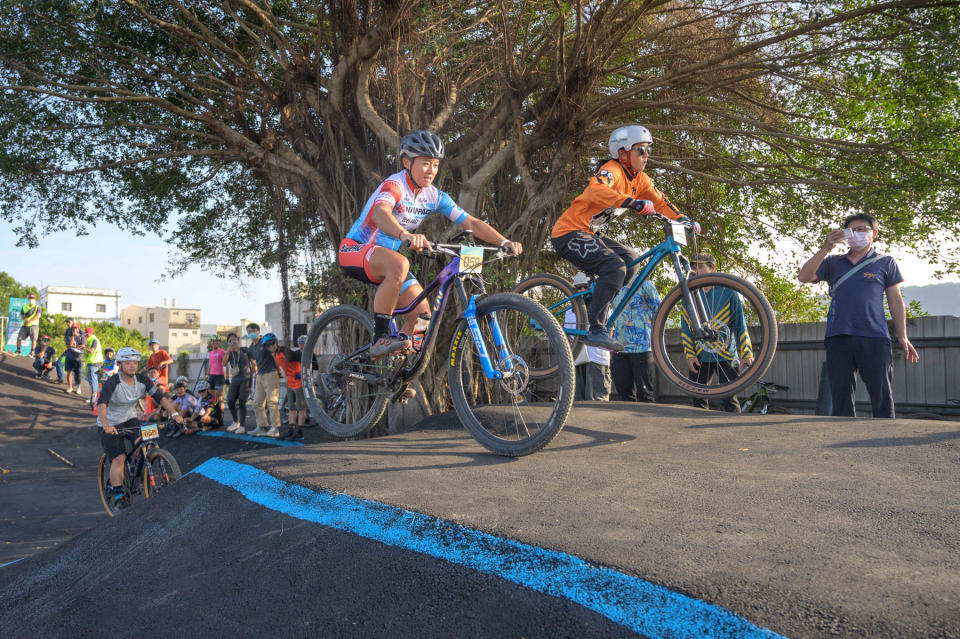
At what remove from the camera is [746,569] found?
6.57 feet

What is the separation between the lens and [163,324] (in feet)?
305

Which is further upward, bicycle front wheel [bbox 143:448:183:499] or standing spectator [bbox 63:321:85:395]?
standing spectator [bbox 63:321:85:395]

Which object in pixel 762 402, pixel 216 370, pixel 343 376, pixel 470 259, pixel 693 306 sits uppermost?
pixel 470 259

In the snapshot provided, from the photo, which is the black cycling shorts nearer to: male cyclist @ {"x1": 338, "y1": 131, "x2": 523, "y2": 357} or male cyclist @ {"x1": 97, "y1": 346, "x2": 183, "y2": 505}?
male cyclist @ {"x1": 97, "y1": 346, "x2": 183, "y2": 505}

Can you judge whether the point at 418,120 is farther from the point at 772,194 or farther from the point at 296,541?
the point at 296,541

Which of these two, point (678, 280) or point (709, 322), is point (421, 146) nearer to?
point (678, 280)

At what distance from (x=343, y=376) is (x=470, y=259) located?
1.79 meters

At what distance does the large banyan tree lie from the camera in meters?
7.71

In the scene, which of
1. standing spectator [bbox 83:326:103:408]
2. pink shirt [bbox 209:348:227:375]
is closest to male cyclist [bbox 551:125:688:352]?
pink shirt [bbox 209:348:227:375]

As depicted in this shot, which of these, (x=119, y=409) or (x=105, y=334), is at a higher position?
(x=105, y=334)

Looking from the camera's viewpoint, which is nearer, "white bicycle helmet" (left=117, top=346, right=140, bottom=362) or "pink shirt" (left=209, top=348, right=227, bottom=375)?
"white bicycle helmet" (left=117, top=346, right=140, bottom=362)

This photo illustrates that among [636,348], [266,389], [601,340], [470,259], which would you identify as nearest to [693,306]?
[601,340]

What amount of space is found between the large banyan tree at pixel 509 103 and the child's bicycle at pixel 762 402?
8.39 feet

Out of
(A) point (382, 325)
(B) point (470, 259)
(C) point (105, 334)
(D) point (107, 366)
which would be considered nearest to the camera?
(B) point (470, 259)
